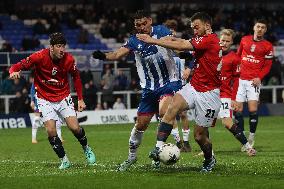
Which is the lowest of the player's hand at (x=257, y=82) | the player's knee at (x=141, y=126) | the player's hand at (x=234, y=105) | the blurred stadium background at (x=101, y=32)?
the blurred stadium background at (x=101, y=32)

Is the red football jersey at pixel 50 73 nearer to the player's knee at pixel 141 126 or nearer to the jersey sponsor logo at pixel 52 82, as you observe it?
the jersey sponsor logo at pixel 52 82

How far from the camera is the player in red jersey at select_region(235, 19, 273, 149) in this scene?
61.7ft

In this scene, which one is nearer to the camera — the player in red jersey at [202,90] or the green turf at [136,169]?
the green turf at [136,169]

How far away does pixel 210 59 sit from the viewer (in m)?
13.2

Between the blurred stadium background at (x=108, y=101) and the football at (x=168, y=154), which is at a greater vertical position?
the football at (x=168, y=154)

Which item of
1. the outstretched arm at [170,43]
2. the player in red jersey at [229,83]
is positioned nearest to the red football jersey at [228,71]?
the player in red jersey at [229,83]

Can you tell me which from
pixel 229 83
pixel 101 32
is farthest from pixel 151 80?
pixel 101 32

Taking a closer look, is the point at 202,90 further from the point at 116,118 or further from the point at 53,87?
the point at 116,118

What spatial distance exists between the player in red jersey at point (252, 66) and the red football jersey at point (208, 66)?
18.1 feet

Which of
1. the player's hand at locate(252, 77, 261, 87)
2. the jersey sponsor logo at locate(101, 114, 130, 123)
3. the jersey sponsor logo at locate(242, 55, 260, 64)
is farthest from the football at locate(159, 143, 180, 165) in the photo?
the jersey sponsor logo at locate(101, 114, 130, 123)

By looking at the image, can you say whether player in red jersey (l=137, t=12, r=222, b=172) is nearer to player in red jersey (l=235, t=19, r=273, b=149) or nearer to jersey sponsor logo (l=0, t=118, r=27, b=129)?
player in red jersey (l=235, t=19, r=273, b=149)

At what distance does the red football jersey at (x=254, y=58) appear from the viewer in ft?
62.3

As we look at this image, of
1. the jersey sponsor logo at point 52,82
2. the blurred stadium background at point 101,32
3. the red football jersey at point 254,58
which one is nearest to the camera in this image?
the jersey sponsor logo at point 52,82

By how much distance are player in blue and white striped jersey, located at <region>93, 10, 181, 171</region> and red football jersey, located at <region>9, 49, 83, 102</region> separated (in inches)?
56.5
